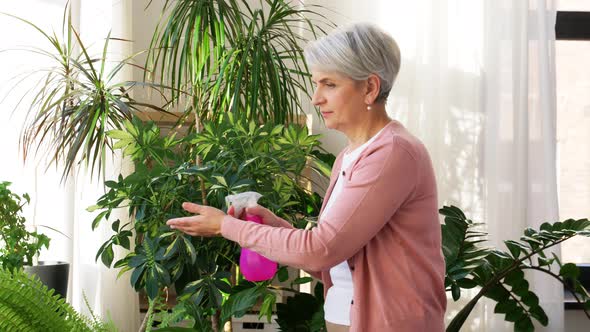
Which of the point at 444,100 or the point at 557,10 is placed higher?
the point at 557,10

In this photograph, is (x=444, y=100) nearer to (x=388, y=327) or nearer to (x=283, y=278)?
(x=283, y=278)

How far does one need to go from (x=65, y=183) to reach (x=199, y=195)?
639 millimetres

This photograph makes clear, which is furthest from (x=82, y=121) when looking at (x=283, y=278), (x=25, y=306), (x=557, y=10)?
Result: (x=557, y=10)

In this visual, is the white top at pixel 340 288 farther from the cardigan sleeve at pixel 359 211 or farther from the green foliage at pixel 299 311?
the green foliage at pixel 299 311

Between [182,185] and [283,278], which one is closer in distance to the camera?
[182,185]

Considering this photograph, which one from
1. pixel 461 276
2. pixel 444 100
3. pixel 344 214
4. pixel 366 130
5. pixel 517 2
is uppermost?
pixel 517 2

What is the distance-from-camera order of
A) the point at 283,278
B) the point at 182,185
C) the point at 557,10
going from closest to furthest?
the point at 182,185
the point at 283,278
the point at 557,10

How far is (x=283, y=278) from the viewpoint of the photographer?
106 inches

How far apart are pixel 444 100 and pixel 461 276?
127cm

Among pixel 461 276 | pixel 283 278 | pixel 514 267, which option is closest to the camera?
pixel 283 278

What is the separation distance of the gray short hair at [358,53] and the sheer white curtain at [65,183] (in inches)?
56.5

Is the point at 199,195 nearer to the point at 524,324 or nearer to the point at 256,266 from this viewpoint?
the point at 256,266

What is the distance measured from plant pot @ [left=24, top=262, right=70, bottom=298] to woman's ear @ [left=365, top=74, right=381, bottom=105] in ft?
4.62

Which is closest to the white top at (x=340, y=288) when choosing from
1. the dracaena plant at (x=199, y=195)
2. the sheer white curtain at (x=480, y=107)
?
the dracaena plant at (x=199, y=195)
